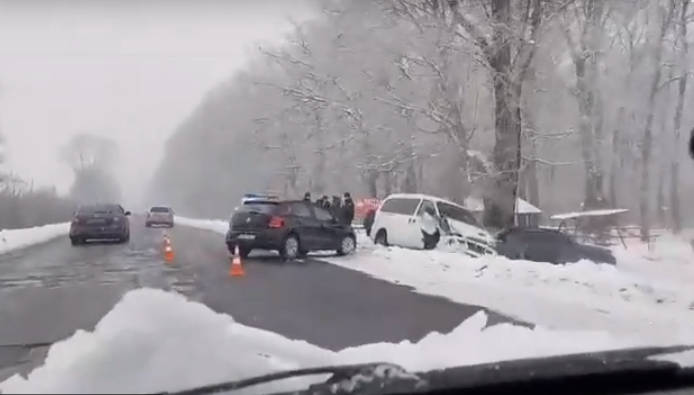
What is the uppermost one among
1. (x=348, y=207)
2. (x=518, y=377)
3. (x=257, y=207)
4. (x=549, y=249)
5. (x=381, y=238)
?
(x=257, y=207)

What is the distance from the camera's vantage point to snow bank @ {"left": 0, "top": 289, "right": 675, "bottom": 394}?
3066 millimetres

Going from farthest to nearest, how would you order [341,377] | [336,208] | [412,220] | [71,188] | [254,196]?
1. [412,220]
2. [336,208]
3. [254,196]
4. [71,188]
5. [341,377]

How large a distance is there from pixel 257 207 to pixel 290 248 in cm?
178

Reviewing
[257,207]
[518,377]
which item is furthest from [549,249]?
[518,377]

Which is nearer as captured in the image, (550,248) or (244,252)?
(244,252)

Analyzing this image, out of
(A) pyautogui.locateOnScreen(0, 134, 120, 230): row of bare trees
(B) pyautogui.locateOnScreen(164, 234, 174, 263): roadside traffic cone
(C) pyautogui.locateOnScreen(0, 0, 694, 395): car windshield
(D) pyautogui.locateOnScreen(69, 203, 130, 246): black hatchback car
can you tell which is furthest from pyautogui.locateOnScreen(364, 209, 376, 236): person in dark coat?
(A) pyautogui.locateOnScreen(0, 134, 120, 230): row of bare trees

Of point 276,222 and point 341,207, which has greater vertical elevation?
point 341,207

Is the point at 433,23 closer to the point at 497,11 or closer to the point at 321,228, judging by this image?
the point at 497,11

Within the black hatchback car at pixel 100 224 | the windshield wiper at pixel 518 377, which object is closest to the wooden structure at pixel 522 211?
the black hatchback car at pixel 100 224

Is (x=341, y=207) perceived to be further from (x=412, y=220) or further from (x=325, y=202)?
(x=412, y=220)

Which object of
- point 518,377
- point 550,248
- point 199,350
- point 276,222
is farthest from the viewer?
point 550,248

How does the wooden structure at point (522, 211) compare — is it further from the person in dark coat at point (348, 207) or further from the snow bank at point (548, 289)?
the person in dark coat at point (348, 207)

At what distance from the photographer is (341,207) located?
760cm

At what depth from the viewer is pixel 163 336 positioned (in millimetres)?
3547
